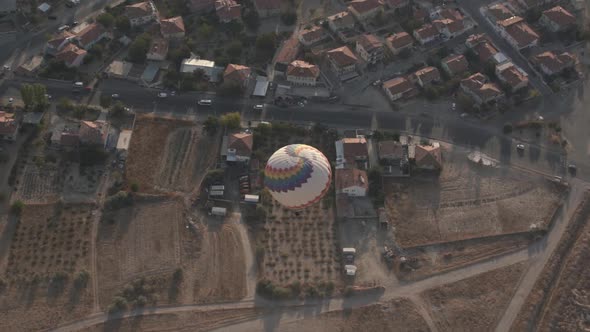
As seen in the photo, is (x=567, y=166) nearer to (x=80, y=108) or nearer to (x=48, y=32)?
(x=80, y=108)

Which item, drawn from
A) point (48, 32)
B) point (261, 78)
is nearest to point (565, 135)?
point (261, 78)

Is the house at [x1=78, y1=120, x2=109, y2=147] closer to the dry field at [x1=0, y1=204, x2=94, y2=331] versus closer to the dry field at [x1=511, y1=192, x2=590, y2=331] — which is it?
the dry field at [x1=0, y1=204, x2=94, y2=331]

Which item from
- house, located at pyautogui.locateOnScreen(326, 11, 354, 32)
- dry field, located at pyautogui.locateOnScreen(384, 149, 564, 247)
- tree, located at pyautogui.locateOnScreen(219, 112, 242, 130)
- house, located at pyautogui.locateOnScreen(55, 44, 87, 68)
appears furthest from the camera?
house, located at pyautogui.locateOnScreen(326, 11, 354, 32)

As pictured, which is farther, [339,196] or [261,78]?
[261,78]

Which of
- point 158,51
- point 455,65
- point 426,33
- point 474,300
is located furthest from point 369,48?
point 474,300

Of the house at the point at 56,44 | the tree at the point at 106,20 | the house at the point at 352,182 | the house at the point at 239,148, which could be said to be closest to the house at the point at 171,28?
the tree at the point at 106,20

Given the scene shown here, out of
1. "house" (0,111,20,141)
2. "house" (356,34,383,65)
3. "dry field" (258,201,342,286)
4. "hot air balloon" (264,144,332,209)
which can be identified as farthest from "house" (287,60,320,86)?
"house" (0,111,20,141)
